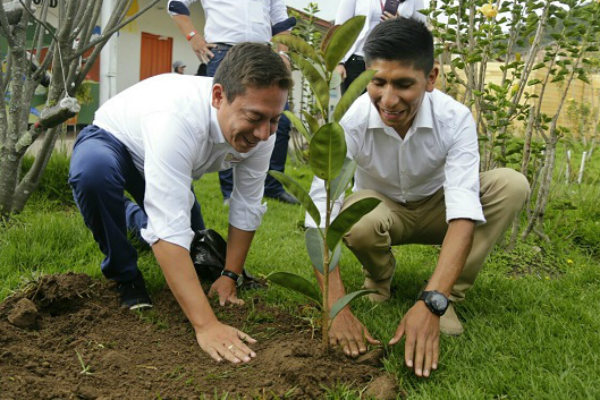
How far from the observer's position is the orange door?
1216 centimetres

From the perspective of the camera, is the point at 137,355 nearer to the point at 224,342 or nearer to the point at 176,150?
the point at 224,342

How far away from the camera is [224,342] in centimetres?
226

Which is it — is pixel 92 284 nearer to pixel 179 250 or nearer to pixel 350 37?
pixel 179 250

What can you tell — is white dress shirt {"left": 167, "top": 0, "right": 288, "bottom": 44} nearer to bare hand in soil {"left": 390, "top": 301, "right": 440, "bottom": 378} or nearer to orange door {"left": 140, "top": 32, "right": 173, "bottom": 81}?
bare hand in soil {"left": 390, "top": 301, "right": 440, "bottom": 378}

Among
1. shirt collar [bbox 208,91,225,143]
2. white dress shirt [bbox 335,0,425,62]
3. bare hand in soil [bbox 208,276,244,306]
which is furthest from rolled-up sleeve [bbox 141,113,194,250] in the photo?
white dress shirt [bbox 335,0,425,62]

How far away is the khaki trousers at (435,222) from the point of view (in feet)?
9.11

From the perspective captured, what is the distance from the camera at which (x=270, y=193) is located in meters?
5.19

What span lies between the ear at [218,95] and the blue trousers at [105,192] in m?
0.56

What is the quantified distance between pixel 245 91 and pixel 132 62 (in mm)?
10295

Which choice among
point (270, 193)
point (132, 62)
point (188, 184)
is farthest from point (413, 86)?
point (132, 62)

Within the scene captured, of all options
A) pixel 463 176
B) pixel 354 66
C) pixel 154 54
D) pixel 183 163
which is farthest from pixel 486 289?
pixel 154 54

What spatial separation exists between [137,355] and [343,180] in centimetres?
102

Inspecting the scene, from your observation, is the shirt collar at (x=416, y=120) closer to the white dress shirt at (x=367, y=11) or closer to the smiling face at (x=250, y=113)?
the smiling face at (x=250, y=113)

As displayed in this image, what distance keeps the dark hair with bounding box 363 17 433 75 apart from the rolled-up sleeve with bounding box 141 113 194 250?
2.91 feet
